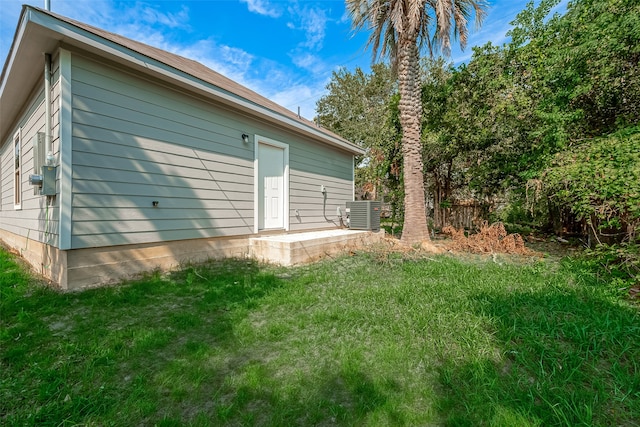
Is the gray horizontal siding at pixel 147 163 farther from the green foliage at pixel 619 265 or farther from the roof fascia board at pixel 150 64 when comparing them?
the green foliage at pixel 619 265

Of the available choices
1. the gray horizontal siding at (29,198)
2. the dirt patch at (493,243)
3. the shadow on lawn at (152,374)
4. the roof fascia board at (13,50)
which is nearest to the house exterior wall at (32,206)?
the gray horizontal siding at (29,198)

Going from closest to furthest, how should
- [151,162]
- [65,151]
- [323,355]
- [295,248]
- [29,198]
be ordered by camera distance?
1. [323,355]
2. [65,151]
3. [151,162]
4. [29,198]
5. [295,248]

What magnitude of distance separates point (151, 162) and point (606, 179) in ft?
21.3

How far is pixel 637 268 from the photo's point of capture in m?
3.30

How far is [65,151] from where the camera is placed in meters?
3.25

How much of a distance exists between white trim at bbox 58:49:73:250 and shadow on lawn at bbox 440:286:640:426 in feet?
13.5

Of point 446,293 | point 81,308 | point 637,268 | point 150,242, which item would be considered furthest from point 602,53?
point 81,308

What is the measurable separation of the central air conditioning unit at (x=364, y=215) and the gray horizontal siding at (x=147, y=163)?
315 cm

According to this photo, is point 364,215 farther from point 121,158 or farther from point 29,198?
point 29,198

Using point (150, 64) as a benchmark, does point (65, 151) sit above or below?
below

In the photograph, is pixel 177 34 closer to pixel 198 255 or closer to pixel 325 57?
pixel 198 255

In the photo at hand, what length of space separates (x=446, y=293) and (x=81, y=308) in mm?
3899

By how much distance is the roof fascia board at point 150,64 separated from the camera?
9.73 feet

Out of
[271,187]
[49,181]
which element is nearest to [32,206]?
[49,181]
